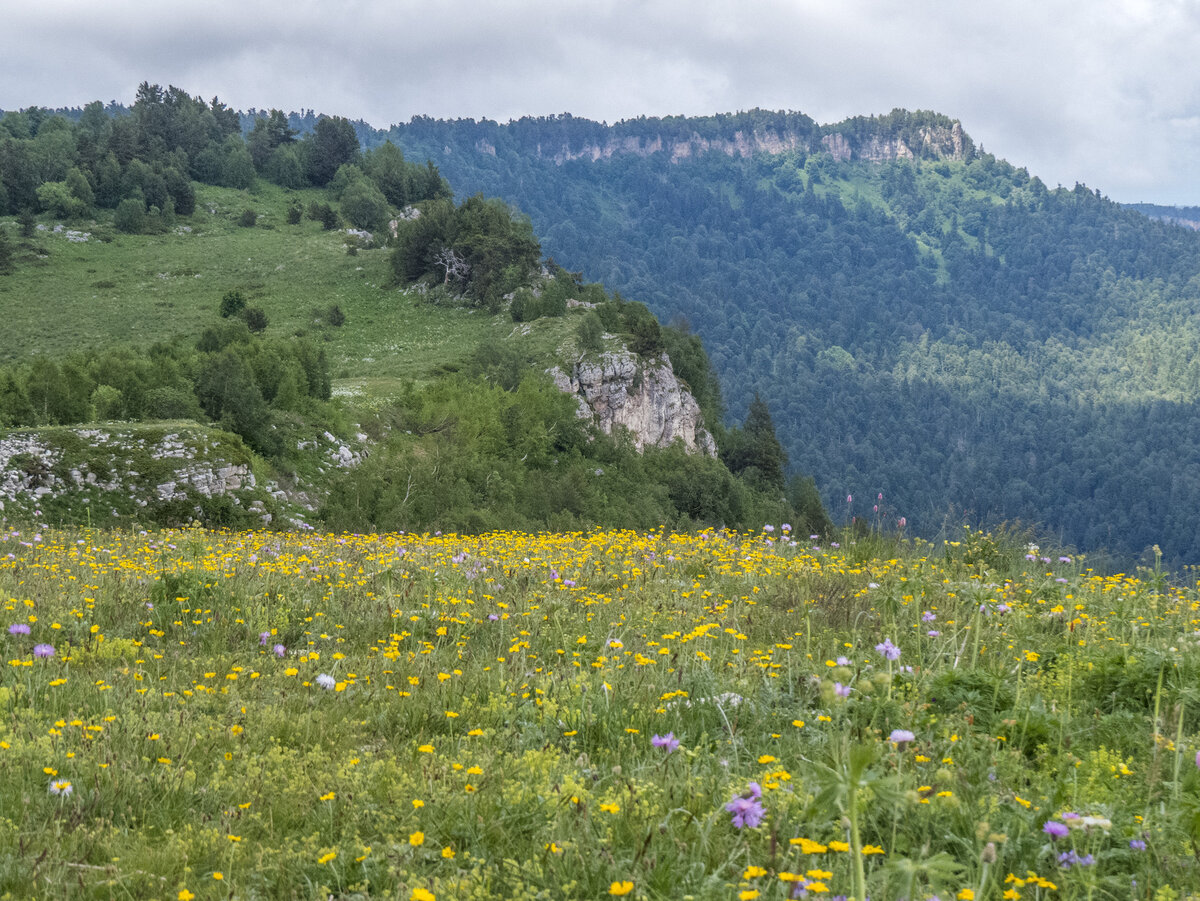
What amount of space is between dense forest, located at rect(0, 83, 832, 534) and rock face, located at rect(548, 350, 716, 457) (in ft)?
4.91

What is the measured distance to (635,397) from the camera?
183 feet

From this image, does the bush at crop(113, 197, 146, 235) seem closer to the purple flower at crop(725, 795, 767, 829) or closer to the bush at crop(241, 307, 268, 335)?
the bush at crop(241, 307, 268, 335)

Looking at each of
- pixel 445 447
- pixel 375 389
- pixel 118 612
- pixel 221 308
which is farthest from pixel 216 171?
pixel 118 612

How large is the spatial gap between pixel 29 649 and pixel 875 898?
4944 mm

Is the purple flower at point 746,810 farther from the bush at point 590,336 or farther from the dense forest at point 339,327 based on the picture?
the bush at point 590,336

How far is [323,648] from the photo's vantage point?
523 centimetres

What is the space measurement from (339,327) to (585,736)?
56.0m

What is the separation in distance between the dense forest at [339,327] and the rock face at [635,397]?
150cm

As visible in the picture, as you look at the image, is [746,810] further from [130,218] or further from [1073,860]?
[130,218]

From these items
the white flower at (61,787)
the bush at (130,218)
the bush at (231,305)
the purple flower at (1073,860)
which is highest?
the bush at (130,218)

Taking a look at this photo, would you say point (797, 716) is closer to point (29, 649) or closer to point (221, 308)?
point (29, 649)

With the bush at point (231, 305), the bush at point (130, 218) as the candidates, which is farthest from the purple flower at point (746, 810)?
the bush at point (130, 218)

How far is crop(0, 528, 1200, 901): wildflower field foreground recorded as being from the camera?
2.59m

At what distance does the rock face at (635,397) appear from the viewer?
51344 millimetres
